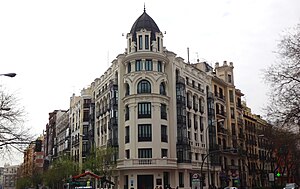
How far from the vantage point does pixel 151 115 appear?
2143 inches

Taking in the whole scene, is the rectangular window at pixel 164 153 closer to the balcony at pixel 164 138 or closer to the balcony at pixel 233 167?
the balcony at pixel 164 138

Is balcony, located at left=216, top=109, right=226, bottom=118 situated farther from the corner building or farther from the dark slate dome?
the dark slate dome

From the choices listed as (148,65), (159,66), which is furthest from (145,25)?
(159,66)

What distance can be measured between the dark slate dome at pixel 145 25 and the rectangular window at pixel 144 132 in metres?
12.3

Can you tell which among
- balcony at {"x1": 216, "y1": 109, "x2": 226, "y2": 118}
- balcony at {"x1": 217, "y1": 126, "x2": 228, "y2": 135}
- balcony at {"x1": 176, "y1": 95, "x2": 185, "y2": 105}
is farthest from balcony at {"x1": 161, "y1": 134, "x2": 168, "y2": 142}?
balcony at {"x1": 216, "y1": 109, "x2": 226, "y2": 118}

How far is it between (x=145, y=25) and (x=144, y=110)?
12.4 meters

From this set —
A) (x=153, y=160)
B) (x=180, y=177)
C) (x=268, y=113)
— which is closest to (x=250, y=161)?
(x=180, y=177)

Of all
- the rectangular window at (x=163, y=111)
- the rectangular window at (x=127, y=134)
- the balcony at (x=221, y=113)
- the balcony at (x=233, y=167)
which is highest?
the balcony at (x=221, y=113)

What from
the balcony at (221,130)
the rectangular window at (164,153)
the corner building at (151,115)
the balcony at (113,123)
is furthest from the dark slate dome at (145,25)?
the balcony at (221,130)

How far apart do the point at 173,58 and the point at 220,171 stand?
21563mm

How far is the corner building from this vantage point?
175ft

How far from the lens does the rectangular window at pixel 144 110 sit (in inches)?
2144

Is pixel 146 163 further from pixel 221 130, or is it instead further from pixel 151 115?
pixel 221 130

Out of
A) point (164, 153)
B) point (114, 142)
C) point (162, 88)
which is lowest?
point (164, 153)
